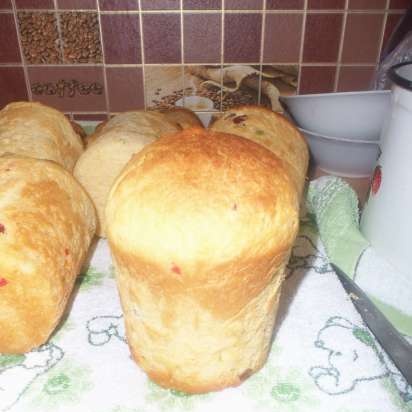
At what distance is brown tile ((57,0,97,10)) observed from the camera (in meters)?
1.34

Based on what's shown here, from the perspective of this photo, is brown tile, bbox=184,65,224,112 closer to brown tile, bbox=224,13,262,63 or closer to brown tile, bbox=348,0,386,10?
brown tile, bbox=224,13,262,63

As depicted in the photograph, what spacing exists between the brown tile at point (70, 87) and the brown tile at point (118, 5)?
0.61 feet

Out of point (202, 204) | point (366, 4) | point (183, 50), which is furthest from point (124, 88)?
point (202, 204)

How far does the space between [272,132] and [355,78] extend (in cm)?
74

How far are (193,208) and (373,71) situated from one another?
1194mm

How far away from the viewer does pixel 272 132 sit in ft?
2.93

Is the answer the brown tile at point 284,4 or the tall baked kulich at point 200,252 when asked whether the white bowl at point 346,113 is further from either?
the tall baked kulich at point 200,252

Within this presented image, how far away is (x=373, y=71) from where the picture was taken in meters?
1.46

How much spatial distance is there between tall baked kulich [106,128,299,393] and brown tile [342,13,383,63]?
0.99 meters

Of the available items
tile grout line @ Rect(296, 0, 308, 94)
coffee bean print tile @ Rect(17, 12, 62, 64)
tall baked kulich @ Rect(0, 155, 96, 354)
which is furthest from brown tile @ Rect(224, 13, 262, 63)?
tall baked kulich @ Rect(0, 155, 96, 354)

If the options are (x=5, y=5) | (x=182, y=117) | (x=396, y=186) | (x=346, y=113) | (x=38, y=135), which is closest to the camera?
(x=396, y=186)

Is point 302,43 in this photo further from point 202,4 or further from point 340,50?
point 202,4

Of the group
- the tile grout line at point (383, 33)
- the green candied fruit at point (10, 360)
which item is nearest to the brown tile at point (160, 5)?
the tile grout line at point (383, 33)

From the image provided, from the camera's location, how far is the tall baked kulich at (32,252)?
611 millimetres
